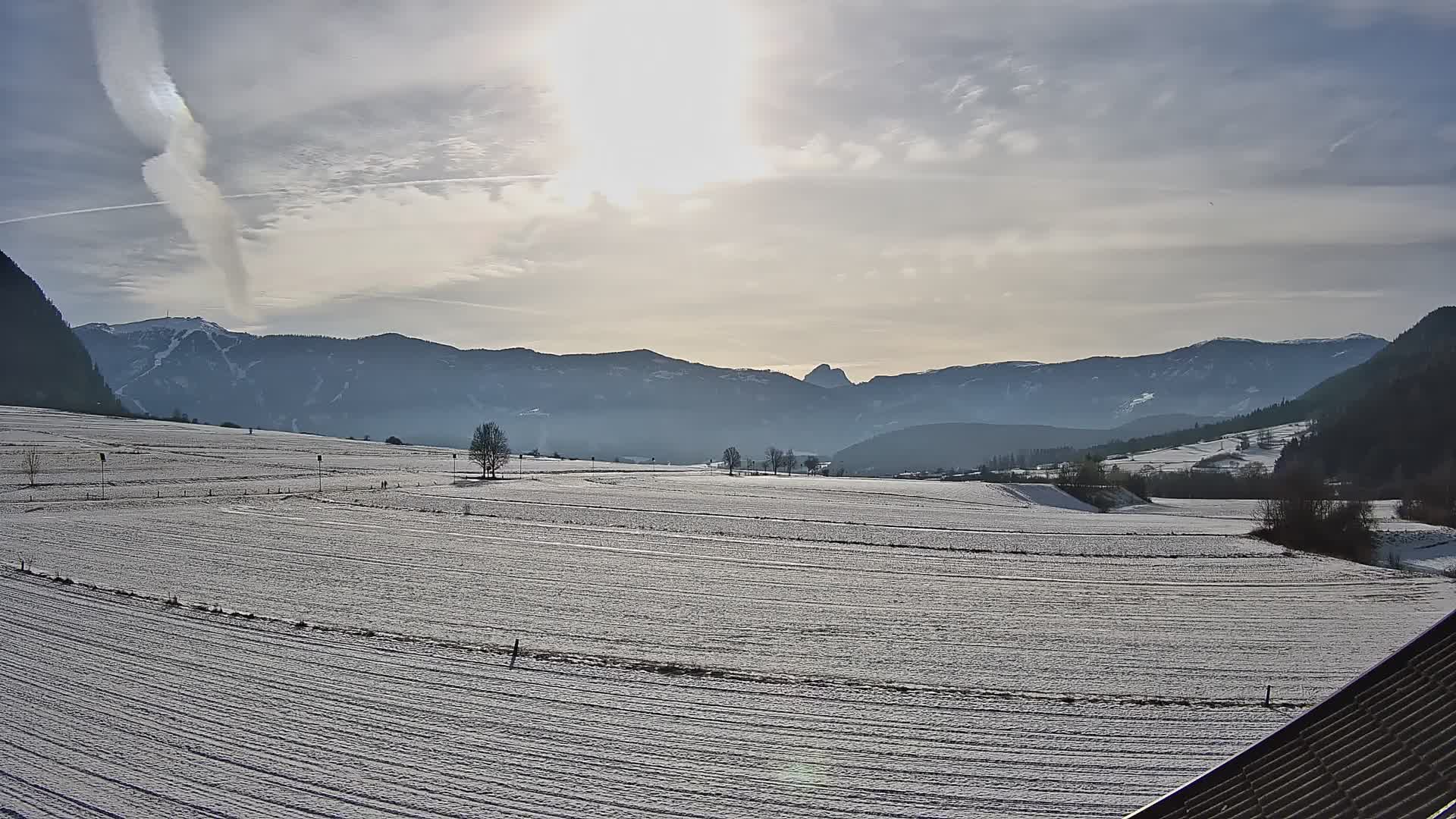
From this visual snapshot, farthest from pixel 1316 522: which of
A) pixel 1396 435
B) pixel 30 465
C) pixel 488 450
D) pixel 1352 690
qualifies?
pixel 30 465

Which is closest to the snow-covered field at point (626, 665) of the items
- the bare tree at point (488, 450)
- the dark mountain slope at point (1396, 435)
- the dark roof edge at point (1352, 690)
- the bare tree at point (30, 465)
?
the dark roof edge at point (1352, 690)

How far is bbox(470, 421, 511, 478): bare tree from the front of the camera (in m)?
112

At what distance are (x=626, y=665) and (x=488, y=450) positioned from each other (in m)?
94.8

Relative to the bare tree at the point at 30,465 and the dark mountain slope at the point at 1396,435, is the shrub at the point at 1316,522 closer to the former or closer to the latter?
the dark mountain slope at the point at 1396,435

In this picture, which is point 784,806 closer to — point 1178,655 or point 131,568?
point 1178,655

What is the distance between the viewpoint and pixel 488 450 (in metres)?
115

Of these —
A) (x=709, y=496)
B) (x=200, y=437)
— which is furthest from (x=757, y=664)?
(x=200, y=437)

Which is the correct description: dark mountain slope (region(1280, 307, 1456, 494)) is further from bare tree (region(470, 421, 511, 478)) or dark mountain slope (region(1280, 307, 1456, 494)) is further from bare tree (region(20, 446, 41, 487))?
bare tree (region(20, 446, 41, 487))

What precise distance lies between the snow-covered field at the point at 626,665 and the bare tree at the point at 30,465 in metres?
21.2

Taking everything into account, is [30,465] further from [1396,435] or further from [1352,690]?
[1396,435]

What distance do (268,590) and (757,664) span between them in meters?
20.1

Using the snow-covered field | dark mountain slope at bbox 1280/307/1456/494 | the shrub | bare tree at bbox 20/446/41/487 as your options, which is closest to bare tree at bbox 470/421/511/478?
bare tree at bbox 20/446/41/487

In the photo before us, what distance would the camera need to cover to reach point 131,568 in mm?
36562

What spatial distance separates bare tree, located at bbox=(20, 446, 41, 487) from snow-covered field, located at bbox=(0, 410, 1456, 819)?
21219mm
